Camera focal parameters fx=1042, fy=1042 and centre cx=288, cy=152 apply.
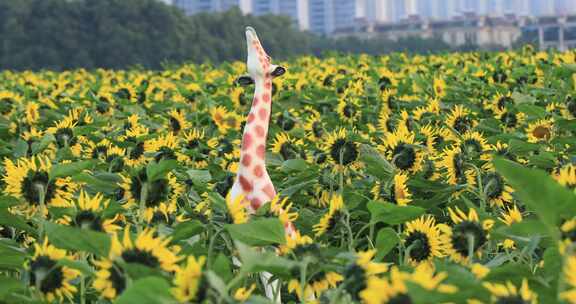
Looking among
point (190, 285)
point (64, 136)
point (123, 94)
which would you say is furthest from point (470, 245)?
point (123, 94)

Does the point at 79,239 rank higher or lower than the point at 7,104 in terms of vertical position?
higher

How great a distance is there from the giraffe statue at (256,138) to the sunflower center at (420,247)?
25.4 inches

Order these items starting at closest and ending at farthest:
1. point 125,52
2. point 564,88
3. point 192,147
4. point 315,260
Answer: point 315,260
point 192,147
point 564,88
point 125,52

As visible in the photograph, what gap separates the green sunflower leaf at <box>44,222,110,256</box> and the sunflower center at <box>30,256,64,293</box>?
74mm

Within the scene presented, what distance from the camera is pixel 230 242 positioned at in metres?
2.49

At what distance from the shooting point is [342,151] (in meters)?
3.36

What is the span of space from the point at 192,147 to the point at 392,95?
2712mm

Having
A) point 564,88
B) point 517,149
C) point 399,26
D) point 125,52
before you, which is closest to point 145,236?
point 517,149

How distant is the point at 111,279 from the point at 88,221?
476 mm

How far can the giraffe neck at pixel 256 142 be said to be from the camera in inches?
124

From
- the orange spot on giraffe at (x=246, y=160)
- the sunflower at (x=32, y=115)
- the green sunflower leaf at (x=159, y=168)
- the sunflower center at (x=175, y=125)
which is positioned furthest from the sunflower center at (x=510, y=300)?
the sunflower at (x=32, y=115)

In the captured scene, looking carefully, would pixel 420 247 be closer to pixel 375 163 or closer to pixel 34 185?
pixel 375 163

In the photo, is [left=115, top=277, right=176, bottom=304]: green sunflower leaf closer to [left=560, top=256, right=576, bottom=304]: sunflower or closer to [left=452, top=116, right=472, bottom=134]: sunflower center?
[left=560, top=256, right=576, bottom=304]: sunflower

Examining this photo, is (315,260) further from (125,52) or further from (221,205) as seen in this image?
(125,52)
